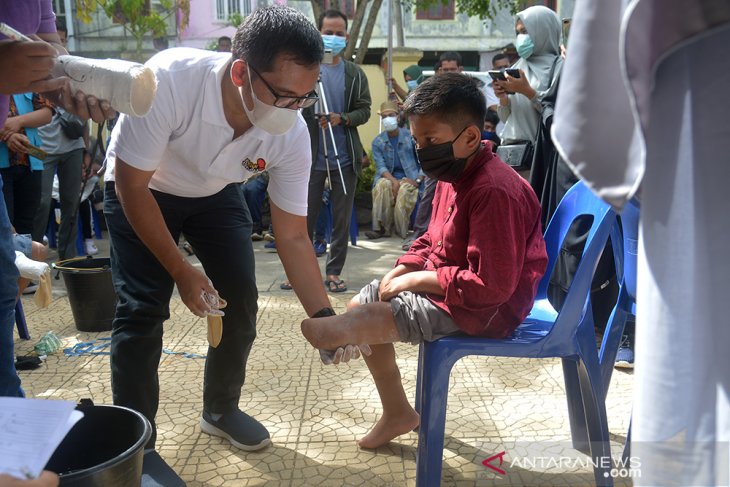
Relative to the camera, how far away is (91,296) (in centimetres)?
405

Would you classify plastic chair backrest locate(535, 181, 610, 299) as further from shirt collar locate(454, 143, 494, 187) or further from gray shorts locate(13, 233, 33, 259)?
gray shorts locate(13, 233, 33, 259)

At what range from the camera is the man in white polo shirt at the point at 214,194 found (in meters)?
2.11

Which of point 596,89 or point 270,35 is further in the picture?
point 270,35

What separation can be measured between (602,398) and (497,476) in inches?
18.7

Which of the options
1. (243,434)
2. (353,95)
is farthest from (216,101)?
(353,95)

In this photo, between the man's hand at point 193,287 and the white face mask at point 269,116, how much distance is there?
53 cm

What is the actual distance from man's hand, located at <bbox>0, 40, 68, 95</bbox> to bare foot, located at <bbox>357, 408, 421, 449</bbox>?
1.60 m

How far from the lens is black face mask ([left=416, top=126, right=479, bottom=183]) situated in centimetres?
227

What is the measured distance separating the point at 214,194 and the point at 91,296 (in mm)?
1960

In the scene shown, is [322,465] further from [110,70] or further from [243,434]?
[110,70]

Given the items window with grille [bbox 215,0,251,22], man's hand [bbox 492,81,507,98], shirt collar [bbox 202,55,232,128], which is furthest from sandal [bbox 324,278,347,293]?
window with grille [bbox 215,0,251,22]

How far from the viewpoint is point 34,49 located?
5.15ft

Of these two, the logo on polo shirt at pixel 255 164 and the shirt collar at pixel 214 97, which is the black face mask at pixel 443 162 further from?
the shirt collar at pixel 214 97

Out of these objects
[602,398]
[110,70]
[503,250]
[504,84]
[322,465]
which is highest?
[110,70]
